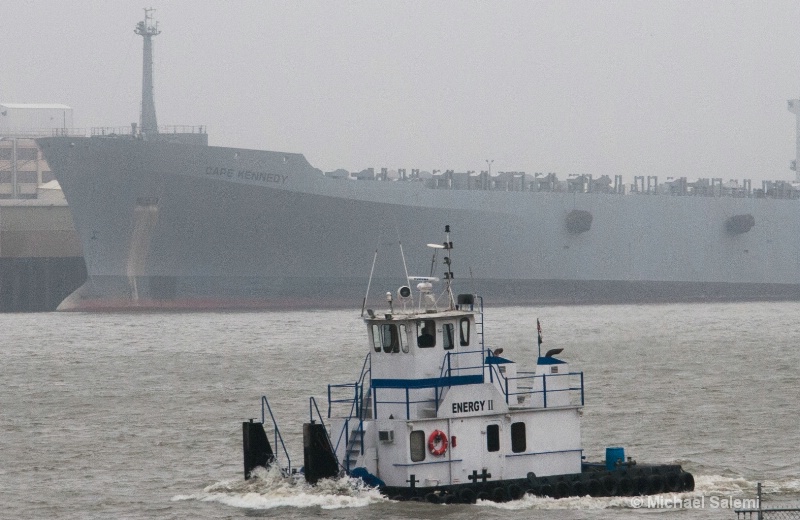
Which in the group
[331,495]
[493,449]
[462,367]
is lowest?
[331,495]

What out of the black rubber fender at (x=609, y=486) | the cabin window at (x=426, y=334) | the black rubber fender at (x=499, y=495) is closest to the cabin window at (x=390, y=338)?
the cabin window at (x=426, y=334)

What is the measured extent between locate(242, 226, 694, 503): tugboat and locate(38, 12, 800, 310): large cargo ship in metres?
45.1

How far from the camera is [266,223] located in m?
62.6

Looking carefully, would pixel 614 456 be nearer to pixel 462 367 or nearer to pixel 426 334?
pixel 462 367

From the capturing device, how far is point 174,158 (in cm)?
6175

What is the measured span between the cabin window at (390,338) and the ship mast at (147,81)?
5418cm

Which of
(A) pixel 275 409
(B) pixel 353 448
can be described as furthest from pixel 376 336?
(A) pixel 275 409

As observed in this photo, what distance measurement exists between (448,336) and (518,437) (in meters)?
1.52

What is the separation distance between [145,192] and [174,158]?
2.04 metres

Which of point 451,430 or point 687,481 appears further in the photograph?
point 687,481

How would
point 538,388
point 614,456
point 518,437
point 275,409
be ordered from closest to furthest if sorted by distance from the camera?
point 518,437
point 538,388
point 614,456
point 275,409

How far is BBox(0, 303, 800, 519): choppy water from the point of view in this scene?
1758 centimetres

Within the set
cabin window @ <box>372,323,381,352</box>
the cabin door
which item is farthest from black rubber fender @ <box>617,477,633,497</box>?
cabin window @ <box>372,323,381,352</box>

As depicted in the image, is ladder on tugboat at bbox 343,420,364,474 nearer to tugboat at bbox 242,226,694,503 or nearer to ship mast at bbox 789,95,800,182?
tugboat at bbox 242,226,694,503
